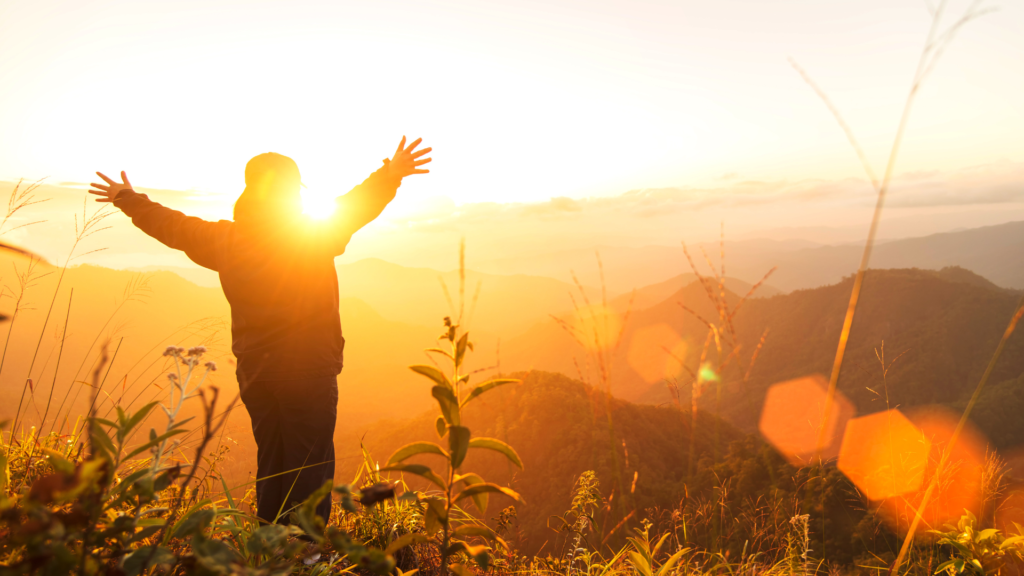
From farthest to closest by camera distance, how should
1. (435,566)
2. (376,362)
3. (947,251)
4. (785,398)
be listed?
(947,251) → (376,362) → (785,398) → (435,566)

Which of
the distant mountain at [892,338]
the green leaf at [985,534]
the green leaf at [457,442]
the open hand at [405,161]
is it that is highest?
the open hand at [405,161]

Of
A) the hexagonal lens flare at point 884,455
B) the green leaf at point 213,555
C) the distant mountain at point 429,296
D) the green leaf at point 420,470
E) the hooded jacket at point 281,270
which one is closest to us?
the green leaf at point 213,555

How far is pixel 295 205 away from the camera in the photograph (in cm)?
266

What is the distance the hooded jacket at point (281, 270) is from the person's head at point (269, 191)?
27 millimetres

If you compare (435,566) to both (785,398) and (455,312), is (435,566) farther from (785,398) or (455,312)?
(785,398)

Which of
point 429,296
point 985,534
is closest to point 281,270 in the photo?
point 985,534

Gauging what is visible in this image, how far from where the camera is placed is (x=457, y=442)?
105 cm

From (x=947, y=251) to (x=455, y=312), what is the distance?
788 ft

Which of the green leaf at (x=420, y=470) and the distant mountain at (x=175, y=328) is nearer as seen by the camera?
the green leaf at (x=420, y=470)

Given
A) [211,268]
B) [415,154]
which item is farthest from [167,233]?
[415,154]

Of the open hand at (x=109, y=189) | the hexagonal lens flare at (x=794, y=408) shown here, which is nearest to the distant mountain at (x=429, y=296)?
the hexagonal lens flare at (x=794, y=408)

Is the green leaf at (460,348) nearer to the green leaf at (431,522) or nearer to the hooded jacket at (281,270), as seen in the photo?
the green leaf at (431,522)

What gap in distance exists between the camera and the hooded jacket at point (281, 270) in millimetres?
2512

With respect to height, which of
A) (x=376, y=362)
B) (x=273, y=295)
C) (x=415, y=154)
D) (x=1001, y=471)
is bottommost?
(x=376, y=362)
